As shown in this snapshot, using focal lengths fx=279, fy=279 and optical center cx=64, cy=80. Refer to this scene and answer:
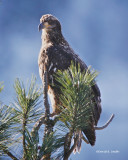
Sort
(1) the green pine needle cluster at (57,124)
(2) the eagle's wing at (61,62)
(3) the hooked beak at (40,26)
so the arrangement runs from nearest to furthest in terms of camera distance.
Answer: (1) the green pine needle cluster at (57,124) → (2) the eagle's wing at (61,62) → (3) the hooked beak at (40,26)

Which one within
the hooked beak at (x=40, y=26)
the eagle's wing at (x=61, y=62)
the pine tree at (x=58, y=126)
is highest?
the hooked beak at (x=40, y=26)

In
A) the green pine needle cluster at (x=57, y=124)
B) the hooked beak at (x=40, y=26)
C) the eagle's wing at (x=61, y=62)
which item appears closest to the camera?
→ the green pine needle cluster at (x=57, y=124)

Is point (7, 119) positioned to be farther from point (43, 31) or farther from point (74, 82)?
point (43, 31)

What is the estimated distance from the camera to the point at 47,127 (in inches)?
84.2

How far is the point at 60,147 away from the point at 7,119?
0.40 metres

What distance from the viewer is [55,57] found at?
396 centimetres

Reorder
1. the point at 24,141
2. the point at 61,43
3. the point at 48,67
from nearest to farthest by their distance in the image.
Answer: the point at 24,141, the point at 48,67, the point at 61,43

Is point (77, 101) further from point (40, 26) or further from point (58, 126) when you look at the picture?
point (40, 26)

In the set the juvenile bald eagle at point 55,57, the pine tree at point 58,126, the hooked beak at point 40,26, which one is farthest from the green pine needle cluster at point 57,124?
the hooked beak at point 40,26

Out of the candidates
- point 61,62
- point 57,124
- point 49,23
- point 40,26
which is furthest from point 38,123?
point 49,23

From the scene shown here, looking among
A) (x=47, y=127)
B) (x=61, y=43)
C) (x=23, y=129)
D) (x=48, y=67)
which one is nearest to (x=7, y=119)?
(x=23, y=129)

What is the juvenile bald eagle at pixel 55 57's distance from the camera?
3.69 meters

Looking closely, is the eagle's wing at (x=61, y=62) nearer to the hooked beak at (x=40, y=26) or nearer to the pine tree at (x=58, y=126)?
the hooked beak at (x=40, y=26)

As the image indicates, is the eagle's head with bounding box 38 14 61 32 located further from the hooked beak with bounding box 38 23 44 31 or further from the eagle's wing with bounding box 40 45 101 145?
the eagle's wing with bounding box 40 45 101 145
